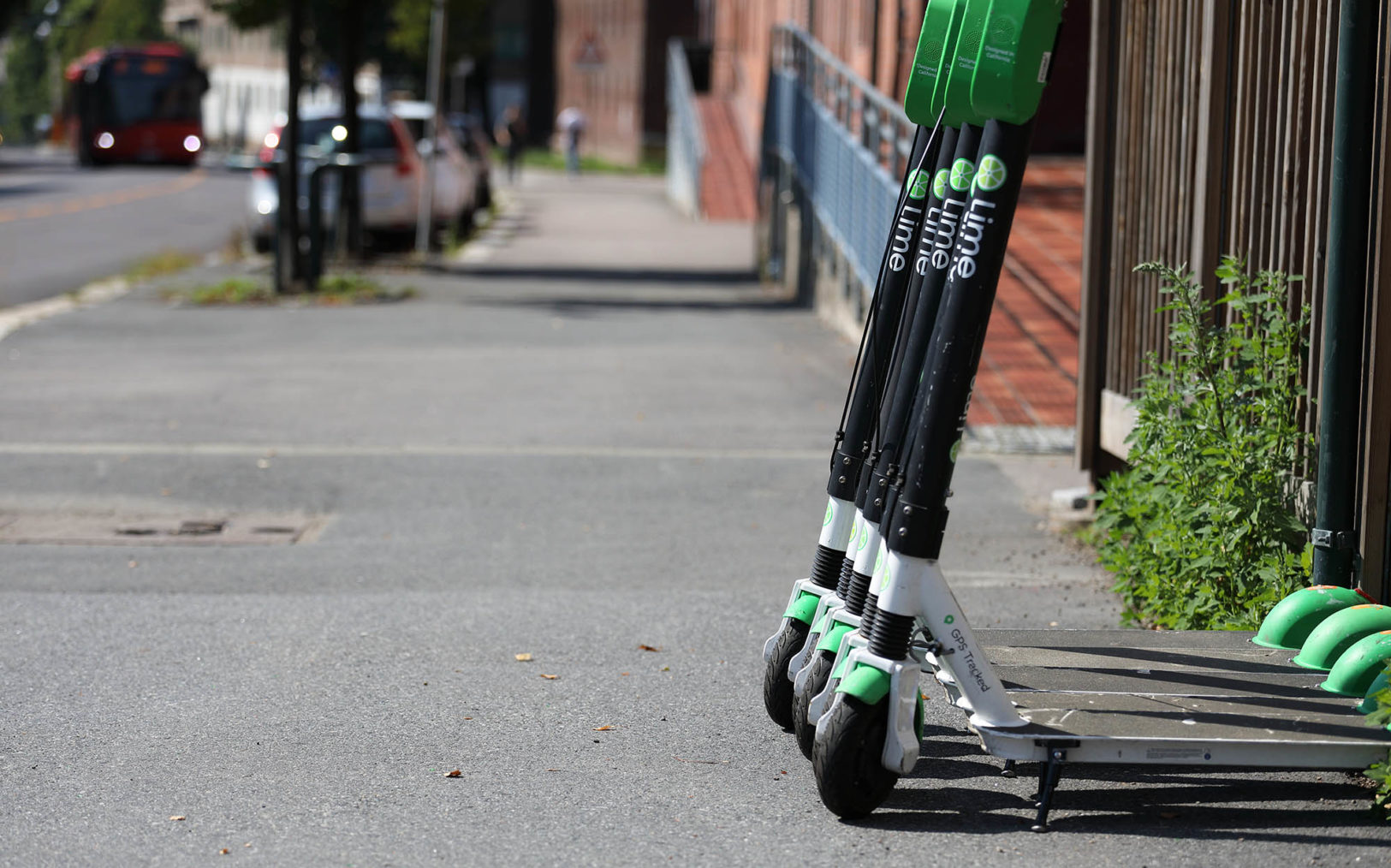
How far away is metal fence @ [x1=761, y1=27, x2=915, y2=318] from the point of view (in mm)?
13305

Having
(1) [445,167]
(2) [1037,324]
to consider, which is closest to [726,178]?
(1) [445,167]

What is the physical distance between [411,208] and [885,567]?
1877 cm

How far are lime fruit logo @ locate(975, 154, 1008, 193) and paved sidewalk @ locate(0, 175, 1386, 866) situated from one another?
1496 mm

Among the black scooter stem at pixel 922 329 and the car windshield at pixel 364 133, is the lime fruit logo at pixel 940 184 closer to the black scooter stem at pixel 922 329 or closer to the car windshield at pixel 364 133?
the black scooter stem at pixel 922 329

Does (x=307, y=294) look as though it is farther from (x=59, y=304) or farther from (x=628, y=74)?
(x=628, y=74)

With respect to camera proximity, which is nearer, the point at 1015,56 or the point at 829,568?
the point at 1015,56

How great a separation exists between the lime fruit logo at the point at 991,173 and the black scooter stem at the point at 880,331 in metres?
0.56

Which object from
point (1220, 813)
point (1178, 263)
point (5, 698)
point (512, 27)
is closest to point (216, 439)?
point (5, 698)

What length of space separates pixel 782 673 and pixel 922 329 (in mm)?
1084

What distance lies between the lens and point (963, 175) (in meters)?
4.38

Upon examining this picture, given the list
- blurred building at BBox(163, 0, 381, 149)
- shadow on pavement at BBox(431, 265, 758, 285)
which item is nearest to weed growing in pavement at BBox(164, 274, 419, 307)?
shadow on pavement at BBox(431, 265, 758, 285)

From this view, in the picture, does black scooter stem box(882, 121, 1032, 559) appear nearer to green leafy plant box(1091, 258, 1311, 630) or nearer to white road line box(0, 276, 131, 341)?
green leafy plant box(1091, 258, 1311, 630)

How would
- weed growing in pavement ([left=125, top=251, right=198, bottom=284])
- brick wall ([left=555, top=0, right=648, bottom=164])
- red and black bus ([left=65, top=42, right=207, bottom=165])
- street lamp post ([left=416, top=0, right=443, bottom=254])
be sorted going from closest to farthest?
weed growing in pavement ([left=125, top=251, right=198, bottom=284]) → street lamp post ([left=416, top=0, right=443, bottom=254]) → red and black bus ([left=65, top=42, right=207, bottom=165]) → brick wall ([left=555, top=0, right=648, bottom=164])

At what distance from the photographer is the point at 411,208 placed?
73.3ft
